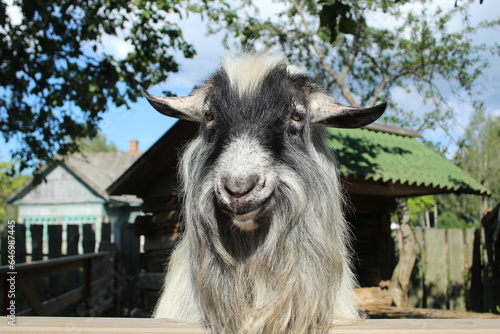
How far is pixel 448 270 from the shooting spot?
11586mm

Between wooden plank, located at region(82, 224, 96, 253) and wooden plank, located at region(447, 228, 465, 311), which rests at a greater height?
wooden plank, located at region(82, 224, 96, 253)

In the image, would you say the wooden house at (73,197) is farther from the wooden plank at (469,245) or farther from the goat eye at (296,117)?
the goat eye at (296,117)

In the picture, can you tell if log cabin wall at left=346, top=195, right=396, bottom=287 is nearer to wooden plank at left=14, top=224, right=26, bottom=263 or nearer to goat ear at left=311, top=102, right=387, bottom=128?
wooden plank at left=14, top=224, right=26, bottom=263

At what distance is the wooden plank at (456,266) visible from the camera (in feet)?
36.4

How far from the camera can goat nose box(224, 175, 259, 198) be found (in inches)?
88.7

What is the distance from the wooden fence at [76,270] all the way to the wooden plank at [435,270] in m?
6.92

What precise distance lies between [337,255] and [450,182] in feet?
23.7

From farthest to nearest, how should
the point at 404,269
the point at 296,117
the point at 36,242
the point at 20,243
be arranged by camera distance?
1. the point at 404,269
2. the point at 36,242
3. the point at 20,243
4. the point at 296,117

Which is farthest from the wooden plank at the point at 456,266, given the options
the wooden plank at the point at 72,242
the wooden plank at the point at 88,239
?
the wooden plank at the point at 72,242

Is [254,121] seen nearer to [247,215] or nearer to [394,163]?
[247,215]

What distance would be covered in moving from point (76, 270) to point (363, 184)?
6.08 metres

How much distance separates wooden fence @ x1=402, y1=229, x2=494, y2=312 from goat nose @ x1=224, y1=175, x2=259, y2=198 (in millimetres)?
10061

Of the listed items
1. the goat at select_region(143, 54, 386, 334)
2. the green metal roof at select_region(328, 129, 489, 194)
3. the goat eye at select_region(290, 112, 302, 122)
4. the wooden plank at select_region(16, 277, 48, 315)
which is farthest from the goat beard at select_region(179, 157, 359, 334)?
the green metal roof at select_region(328, 129, 489, 194)

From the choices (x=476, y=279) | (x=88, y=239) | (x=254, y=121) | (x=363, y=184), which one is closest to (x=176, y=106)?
(x=254, y=121)
